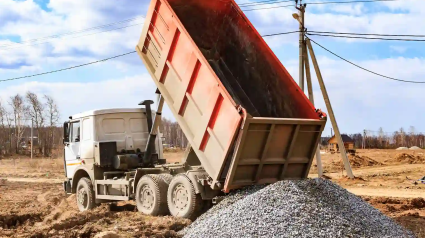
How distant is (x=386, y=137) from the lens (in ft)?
216

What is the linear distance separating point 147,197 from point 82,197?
3.09 meters

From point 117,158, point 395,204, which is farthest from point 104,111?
point 395,204

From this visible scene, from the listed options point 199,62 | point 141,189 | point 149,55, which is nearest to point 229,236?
point 199,62

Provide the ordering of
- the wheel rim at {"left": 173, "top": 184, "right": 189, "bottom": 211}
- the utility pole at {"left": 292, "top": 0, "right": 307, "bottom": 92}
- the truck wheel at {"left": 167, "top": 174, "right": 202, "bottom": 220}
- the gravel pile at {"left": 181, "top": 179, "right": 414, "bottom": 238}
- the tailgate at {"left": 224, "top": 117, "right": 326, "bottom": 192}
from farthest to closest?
the utility pole at {"left": 292, "top": 0, "right": 307, "bottom": 92}
the wheel rim at {"left": 173, "top": 184, "right": 189, "bottom": 211}
the truck wheel at {"left": 167, "top": 174, "right": 202, "bottom": 220}
the tailgate at {"left": 224, "top": 117, "right": 326, "bottom": 192}
the gravel pile at {"left": 181, "top": 179, "right": 414, "bottom": 238}

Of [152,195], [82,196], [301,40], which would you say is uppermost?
[301,40]

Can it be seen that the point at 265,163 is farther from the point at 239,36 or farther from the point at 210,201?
the point at 239,36

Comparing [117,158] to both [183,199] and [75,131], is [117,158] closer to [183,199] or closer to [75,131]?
[75,131]

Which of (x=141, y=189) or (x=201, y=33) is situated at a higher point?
(x=201, y=33)

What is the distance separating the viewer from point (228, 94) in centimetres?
777

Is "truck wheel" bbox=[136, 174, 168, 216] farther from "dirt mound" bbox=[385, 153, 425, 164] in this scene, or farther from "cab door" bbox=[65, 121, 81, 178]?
"dirt mound" bbox=[385, 153, 425, 164]

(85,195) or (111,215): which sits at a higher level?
(85,195)

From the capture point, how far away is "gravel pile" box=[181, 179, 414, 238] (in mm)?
6668

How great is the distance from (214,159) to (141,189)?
8.56ft

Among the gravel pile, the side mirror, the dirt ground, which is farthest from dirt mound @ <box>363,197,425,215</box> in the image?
the side mirror
